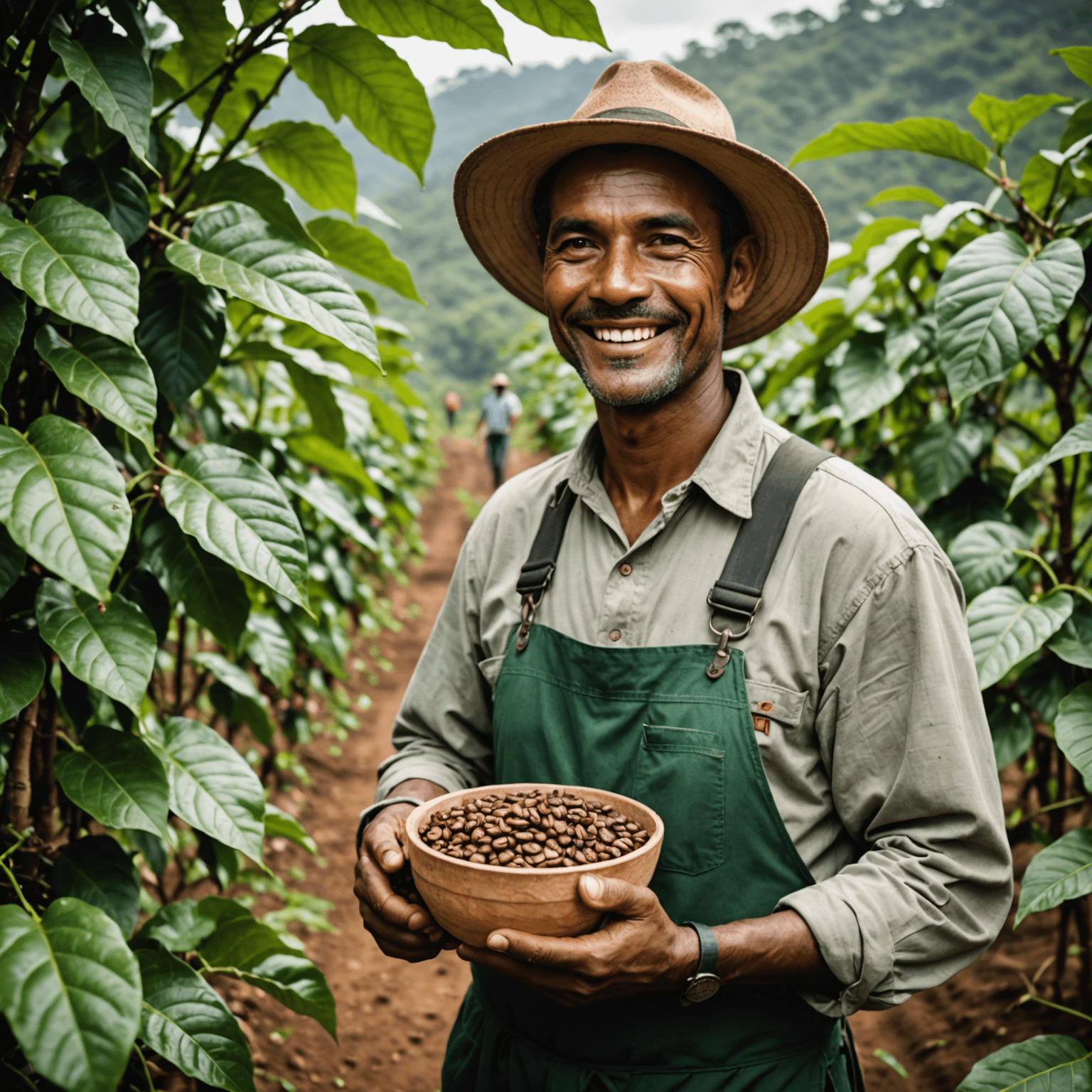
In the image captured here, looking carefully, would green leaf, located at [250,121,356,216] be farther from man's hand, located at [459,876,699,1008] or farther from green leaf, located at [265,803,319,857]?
man's hand, located at [459,876,699,1008]

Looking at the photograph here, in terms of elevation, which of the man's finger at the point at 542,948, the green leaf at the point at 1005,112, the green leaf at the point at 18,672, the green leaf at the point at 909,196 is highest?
the green leaf at the point at 1005,112

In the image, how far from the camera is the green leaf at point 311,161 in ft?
5.60

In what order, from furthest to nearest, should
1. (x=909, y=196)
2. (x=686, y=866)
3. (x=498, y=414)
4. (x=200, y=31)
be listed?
1. (x=498, y=414)
2. (x=909, y=196)
3. (x=200, y=31)
4. (x=686, y=866)

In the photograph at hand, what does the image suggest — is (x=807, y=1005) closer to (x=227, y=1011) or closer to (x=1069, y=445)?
(x=227, y=1011)

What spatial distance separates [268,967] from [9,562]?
36.5 inches

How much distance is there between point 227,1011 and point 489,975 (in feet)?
1.32

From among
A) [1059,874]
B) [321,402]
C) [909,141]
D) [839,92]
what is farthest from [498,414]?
[839,92]

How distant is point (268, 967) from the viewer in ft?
5.63

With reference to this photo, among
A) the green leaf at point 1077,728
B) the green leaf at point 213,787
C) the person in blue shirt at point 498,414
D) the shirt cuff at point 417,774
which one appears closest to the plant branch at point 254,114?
the green leaf at point 213,787

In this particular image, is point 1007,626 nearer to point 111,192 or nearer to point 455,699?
point 455,699

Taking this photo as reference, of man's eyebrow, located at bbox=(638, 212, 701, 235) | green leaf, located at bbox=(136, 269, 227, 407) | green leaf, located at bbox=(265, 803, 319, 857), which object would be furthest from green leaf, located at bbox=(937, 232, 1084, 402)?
green leaf, located at bbox=(265, 803, 319, 857)

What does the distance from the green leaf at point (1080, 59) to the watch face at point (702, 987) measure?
1.63m

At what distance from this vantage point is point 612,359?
1.49 metres

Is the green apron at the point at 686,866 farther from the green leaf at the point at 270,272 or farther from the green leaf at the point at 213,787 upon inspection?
the green leaf at the point at 270,272
